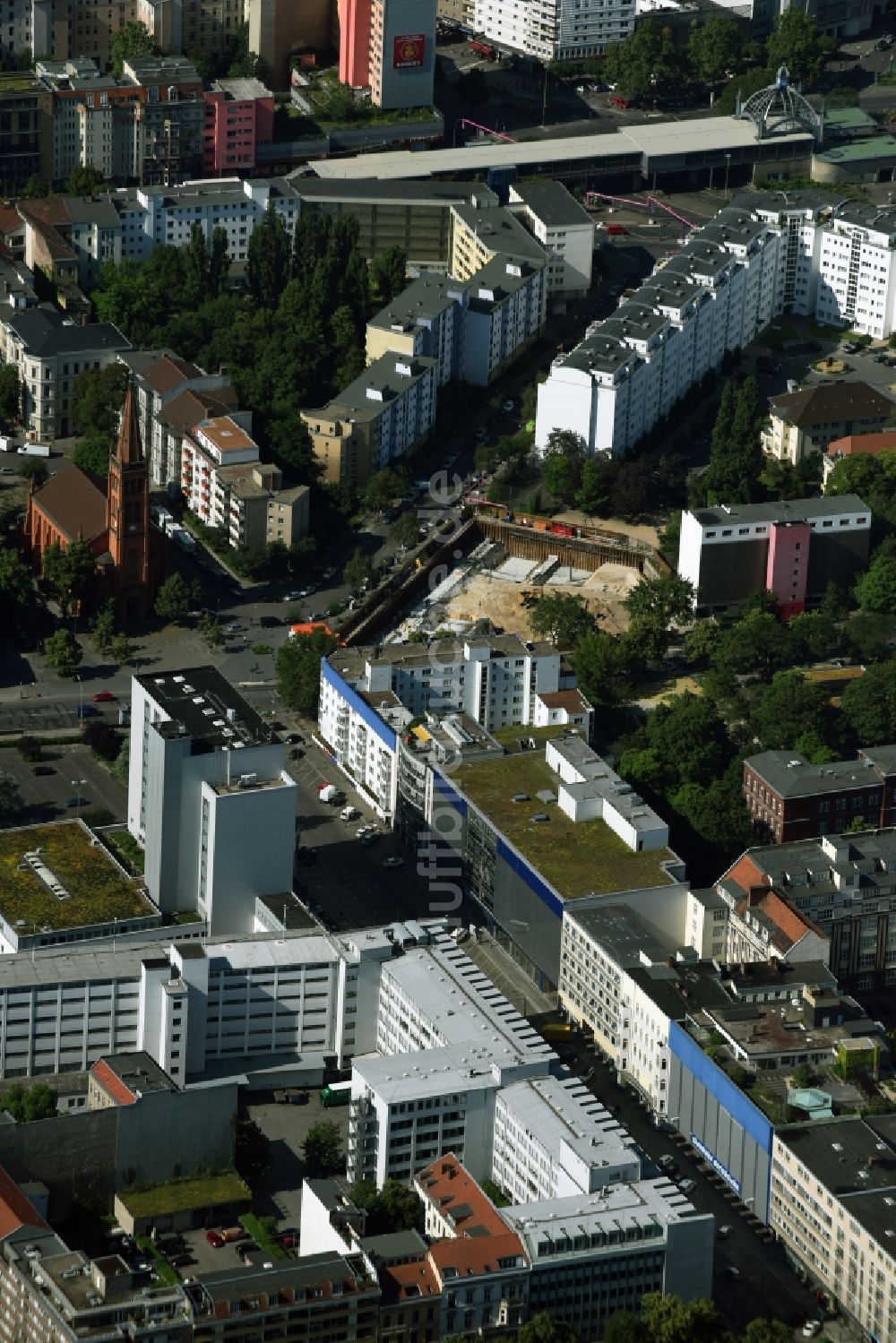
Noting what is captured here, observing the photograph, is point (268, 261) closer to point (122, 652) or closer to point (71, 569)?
point (71, 569)

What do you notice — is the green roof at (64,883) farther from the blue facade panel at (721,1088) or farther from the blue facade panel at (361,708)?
the blue facade panel at (721,1088)

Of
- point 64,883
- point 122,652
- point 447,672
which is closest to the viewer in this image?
point 64,883

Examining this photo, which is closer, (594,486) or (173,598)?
(173,598)

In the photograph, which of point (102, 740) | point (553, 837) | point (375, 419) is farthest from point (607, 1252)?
point (375, 419)

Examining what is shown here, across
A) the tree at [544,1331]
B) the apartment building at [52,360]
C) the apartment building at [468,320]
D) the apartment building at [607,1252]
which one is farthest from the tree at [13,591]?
the tree at [544,1331]

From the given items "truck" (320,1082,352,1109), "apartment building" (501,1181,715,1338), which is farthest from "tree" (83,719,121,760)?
"apartment building" (501,1181,715,1338)

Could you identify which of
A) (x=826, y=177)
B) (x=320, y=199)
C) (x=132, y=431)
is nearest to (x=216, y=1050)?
(x=132, y=431)

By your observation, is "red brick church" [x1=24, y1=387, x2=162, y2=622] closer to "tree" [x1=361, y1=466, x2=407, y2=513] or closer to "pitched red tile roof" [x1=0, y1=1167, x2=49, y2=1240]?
"tree" [x1=361, y1=466, x2=407, y2=513]
